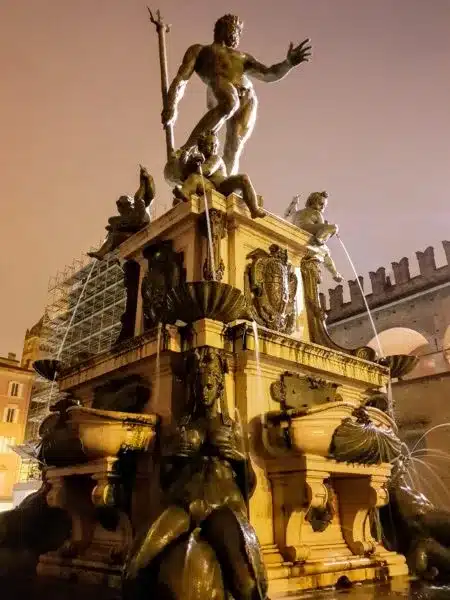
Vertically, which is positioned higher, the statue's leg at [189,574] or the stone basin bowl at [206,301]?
the stone basin bowl at [206,301]

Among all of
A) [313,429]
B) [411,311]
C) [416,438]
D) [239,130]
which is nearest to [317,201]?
[239,130]

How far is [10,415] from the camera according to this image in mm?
37844

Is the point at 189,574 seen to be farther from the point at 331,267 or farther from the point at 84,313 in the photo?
the point at 84,313

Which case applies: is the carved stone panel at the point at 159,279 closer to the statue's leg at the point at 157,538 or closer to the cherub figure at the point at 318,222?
the cherub figure at the point at 318,222

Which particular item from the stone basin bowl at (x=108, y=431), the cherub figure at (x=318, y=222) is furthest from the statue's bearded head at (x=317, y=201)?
the stone basin bowl at (x=108, y=431)

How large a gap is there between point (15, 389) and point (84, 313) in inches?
622

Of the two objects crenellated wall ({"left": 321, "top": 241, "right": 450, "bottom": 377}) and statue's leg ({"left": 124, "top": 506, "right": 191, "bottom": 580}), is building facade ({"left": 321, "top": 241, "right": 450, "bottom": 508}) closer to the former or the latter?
crenellated wall ({"left": 321, "top": 241, "right": 450, "bottom": 377})

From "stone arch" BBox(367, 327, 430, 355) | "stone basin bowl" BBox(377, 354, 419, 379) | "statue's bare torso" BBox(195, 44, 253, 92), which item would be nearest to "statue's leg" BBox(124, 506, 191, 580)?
"stone basin bowl" BBox(377, 354, 419, 379)

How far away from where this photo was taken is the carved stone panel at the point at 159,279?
5508mm

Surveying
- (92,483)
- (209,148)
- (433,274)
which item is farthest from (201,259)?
(433,274)

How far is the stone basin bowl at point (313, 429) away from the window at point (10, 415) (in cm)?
3744

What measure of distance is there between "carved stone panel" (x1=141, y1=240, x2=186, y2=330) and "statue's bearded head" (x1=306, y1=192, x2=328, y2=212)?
80.8 inches

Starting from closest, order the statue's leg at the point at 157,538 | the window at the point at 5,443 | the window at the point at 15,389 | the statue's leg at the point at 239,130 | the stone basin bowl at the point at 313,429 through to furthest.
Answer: the statue's leg at the point at 157,538
the stone basin bowl at the point at 313,429
the statue's leg at the point at 239,130
the window at the point at 5,443
the window at the point at 15,389

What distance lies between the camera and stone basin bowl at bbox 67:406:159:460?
4.07m
